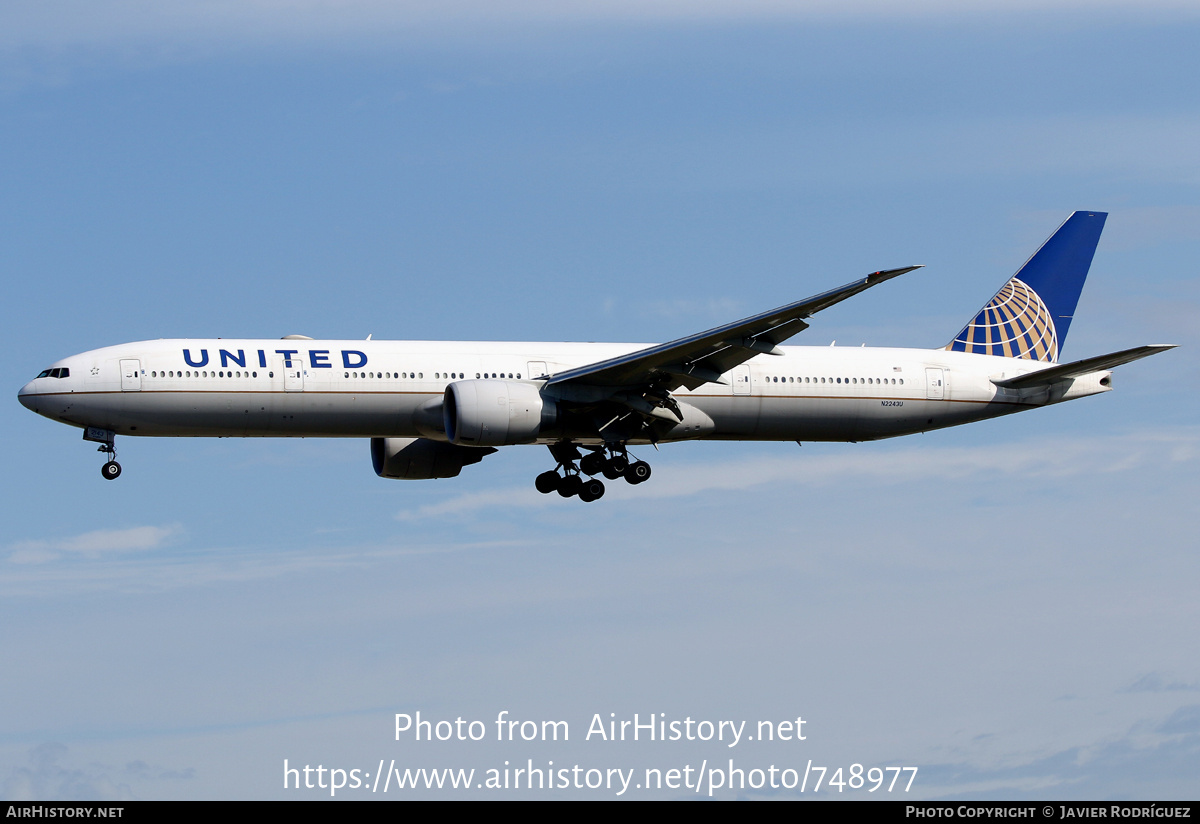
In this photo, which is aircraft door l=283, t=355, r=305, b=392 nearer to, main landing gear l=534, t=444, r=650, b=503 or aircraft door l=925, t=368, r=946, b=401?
main landing gear l=534, t=444, r=650, b=503

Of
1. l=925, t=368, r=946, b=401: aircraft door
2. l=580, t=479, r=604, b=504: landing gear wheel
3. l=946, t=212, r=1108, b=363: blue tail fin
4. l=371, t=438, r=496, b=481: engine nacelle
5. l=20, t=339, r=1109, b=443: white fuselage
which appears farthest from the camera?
l=946, t=212, r=1108, b=363: blue tail fin

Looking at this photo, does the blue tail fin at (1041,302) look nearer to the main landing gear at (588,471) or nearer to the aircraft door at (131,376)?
the main landing gear at (588,471)

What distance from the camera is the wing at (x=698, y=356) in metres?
36.4

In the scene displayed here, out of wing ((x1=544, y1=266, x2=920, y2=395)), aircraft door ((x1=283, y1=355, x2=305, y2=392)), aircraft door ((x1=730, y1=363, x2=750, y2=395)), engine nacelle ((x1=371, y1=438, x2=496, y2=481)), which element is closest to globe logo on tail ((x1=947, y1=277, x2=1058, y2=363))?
aircraft door ((x1=730, y1=363, x2=750, y2=395))

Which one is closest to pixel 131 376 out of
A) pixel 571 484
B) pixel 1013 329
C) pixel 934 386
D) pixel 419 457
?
pixel 419 457

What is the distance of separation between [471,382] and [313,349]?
4197 millimetres

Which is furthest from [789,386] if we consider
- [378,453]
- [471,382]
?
[378,453]

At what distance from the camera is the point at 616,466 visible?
41531 mm

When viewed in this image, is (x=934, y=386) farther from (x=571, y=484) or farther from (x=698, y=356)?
(x=571, y=484)

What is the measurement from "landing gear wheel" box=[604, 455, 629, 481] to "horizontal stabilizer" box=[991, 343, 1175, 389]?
11.0 metres

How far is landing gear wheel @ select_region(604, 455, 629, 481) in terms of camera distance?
41.5 meters

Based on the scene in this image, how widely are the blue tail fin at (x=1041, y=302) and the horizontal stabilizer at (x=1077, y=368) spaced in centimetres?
224

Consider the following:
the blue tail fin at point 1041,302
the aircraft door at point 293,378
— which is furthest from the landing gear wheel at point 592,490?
the blue tail fin at point 1041,302

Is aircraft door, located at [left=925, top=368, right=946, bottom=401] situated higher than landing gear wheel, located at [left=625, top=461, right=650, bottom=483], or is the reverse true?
aircraft door, located at [left=925, top=368, right=946, bottom=401]
